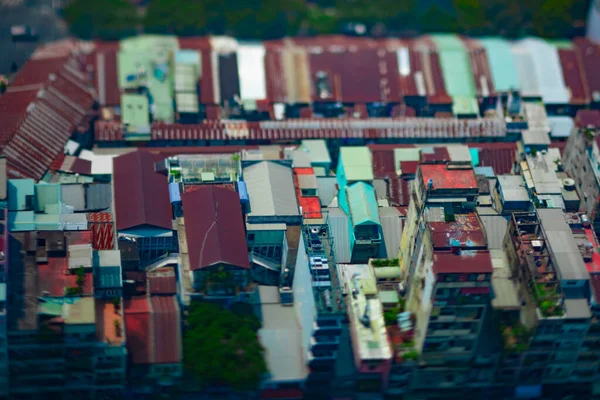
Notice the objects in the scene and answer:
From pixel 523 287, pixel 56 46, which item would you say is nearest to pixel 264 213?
pixel 523 287

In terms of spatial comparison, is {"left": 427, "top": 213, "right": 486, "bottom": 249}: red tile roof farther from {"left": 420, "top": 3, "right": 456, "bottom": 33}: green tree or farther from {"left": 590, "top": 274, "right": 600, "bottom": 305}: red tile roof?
{"left": 420, "top": 3, "right": 456, "bottom": 33}: green tree

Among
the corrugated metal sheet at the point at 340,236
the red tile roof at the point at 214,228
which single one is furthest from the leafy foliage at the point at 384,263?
the red tile roof at the point at 214,228

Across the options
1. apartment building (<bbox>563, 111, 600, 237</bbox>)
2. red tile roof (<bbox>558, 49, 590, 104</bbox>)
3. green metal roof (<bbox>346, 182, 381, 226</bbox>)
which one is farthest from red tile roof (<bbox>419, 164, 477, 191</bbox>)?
red tile roof (<bbox>558, 49, 590, 104</bbox>)

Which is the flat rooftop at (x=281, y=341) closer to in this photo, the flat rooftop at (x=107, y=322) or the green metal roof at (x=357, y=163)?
Answer: the flat rooftop at (x=107, y=322)

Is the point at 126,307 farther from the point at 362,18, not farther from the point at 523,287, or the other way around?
the point at 362,18

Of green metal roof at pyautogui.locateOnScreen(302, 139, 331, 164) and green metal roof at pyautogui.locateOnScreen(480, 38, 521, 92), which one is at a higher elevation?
green metal roof at pyautogui.locateOnScreen(480, 38, 521, 92)

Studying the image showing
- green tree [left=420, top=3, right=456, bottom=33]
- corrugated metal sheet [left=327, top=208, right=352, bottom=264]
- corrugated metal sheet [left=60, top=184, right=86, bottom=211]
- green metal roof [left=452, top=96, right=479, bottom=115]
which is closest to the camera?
corrugated metal sheet [left=327, top=208, right=352, bottom=264]

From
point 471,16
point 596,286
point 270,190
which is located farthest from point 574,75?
point 270,190
